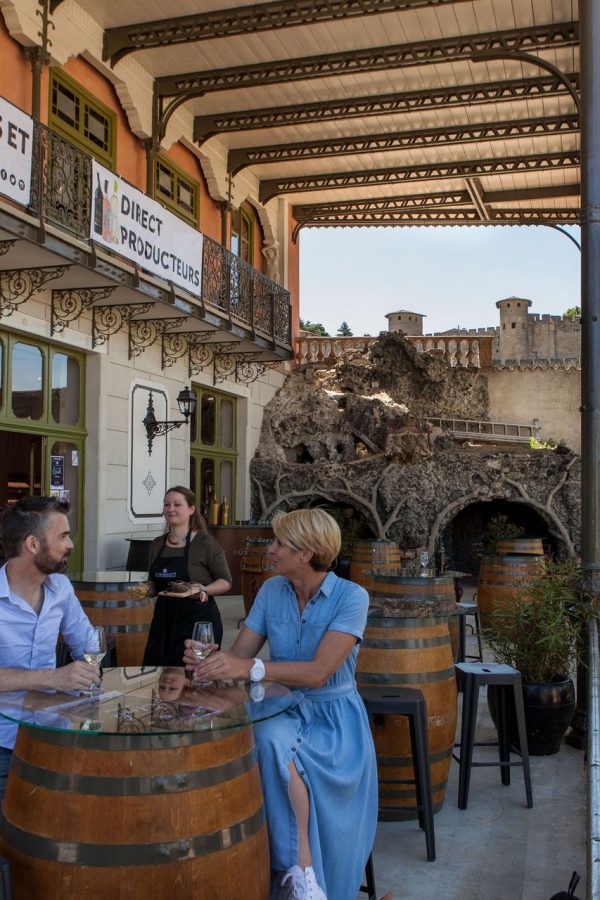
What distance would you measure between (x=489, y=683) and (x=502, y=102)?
10.0 metres

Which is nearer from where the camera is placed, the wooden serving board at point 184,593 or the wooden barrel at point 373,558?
the wooden serving board at point 184,593

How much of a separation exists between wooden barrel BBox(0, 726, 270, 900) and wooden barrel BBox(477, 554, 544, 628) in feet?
21.8

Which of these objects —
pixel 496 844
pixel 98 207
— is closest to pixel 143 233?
pixel 98 207

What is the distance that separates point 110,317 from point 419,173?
7.16 metres

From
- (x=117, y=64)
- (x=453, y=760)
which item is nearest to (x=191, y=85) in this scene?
(x=117, y=64)

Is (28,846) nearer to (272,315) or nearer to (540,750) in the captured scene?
(540,750)

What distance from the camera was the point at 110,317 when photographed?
10.3 meters

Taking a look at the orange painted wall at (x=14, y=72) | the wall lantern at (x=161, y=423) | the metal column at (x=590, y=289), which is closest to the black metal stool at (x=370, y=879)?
the metal column at (x=590, y=289)

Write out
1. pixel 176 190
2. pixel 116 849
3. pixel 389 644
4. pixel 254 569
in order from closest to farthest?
1. pixel 116 849
2. pixel 389 644
3. pixel 254 569
4. pixel 176 190

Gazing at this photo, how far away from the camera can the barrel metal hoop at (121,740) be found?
2090 mm

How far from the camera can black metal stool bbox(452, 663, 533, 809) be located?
14.5 ft

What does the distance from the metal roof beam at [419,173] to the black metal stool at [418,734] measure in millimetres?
12399

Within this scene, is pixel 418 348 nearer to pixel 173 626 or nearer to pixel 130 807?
pixel 173 626

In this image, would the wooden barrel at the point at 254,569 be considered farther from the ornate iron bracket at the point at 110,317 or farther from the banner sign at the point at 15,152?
the banner sign at the point at 15,152
